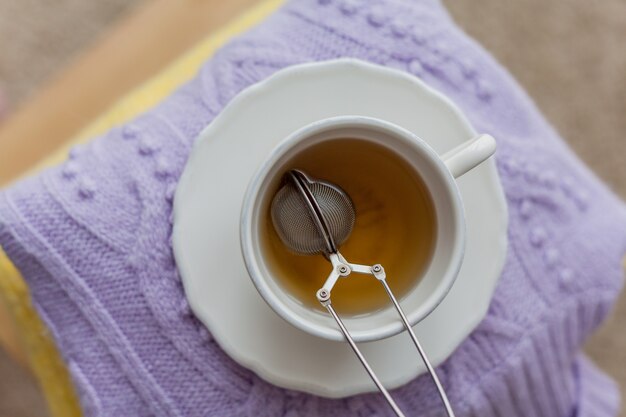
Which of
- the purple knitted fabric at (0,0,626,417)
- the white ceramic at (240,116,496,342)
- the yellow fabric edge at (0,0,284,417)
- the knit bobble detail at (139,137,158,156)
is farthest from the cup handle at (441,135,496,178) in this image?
the yellow fabric edge at (0,0,284,417)

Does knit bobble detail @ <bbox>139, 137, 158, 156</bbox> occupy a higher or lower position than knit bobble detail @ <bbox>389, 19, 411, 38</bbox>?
lower

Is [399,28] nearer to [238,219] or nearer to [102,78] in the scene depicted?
[238,219]

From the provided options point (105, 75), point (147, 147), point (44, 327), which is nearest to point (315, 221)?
point (147, 147)

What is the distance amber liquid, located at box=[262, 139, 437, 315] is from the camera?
448 mm

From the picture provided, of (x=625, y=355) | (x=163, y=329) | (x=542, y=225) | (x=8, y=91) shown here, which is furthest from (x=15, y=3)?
(x=625, y=355)

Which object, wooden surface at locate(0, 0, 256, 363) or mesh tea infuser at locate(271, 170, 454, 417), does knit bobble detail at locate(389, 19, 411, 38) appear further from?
wooden surface at locate(0, 0, 256, 363)

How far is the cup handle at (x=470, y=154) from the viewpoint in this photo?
413 millimetres

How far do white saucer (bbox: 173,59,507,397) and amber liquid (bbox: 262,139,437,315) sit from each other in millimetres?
32

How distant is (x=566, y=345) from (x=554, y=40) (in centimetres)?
→ 70

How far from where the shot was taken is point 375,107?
0.48m

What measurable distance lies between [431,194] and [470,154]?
38 mm

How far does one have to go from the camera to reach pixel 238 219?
469mm

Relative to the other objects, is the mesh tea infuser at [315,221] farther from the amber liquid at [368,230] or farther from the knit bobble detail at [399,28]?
the knit bobble detail at [399,28]

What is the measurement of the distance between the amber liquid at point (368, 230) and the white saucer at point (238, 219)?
0.10 ft
